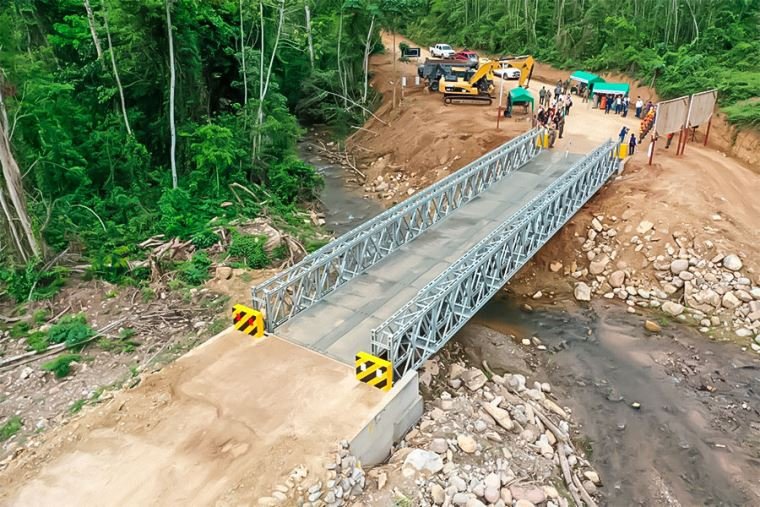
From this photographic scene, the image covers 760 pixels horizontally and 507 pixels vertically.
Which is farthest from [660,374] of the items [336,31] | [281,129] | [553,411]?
[336,31]

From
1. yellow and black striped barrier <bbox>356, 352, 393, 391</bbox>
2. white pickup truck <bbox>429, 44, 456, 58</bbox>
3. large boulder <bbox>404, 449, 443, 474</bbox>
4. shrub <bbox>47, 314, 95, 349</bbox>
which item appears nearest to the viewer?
large boulder <bbox>404, 449, 443, 474</bbox>

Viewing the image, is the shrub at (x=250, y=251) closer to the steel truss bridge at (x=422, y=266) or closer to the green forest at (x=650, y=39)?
the steel truss bridge at (x=422, y=266)

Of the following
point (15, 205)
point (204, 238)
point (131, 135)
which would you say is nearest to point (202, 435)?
point (15, 205)

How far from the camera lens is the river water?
42.0 ft

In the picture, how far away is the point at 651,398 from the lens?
1528 cm

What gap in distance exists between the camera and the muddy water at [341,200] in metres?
26.0

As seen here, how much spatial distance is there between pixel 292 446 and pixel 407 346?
12.1 ft

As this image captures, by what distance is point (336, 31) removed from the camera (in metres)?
40.7

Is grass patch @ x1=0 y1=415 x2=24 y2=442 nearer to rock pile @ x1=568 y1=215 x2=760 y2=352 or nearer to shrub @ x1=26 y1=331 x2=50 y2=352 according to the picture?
shrub @ x1=26 y1=331 x2=50 y2=352

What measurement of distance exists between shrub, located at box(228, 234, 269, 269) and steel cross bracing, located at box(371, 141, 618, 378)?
698 cm

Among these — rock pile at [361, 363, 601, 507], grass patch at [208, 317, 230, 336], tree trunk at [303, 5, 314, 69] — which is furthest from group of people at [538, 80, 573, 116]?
grass patch at [208, 317, 230, 336]

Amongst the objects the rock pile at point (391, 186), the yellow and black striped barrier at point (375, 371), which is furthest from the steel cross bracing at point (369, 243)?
the rock pile at point (391, 186)

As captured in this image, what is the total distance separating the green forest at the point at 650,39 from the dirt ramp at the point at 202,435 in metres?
24.9

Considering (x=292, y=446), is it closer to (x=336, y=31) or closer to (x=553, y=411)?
(x=553, y=411)
